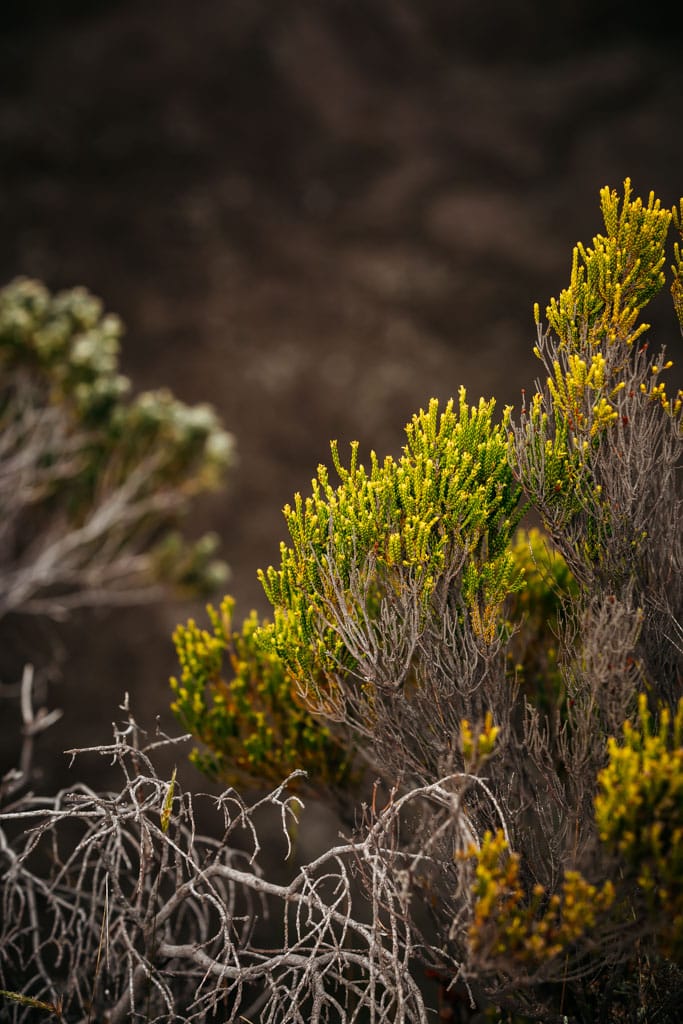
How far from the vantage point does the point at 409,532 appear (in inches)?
97.1

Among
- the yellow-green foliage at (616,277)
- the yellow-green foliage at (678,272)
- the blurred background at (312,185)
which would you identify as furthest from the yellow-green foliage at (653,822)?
the blurred background at (312,185)

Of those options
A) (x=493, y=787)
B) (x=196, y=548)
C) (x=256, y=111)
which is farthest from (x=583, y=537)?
(x=256, y=111)

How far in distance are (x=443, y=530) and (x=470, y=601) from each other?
0.81 ft

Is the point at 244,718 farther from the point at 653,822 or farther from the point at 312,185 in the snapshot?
the point at 312,185

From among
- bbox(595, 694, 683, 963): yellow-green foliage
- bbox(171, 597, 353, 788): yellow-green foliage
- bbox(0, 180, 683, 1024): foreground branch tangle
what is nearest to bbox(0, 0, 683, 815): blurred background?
bbox(171, 597, 353, 788): yellow-green foliage

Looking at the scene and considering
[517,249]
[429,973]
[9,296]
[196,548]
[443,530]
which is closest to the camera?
[443,530]

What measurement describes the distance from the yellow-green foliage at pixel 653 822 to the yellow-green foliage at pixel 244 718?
157 centimetres

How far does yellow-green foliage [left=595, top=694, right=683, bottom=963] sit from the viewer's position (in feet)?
5.82

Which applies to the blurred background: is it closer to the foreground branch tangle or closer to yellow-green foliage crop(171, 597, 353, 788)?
yellow-green foliage crop(171, 597, 353, 788)

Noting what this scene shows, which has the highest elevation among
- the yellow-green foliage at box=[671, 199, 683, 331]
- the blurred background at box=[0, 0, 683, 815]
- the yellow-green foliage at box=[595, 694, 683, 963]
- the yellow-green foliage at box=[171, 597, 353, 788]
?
the blurred background at box=[0, 0, 683, 815]

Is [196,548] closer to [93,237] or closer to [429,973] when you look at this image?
[429,973]

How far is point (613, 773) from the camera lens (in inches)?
73.1

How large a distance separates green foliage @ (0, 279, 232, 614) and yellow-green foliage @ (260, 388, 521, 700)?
2961 millimetres

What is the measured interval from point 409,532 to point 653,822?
105 cm
